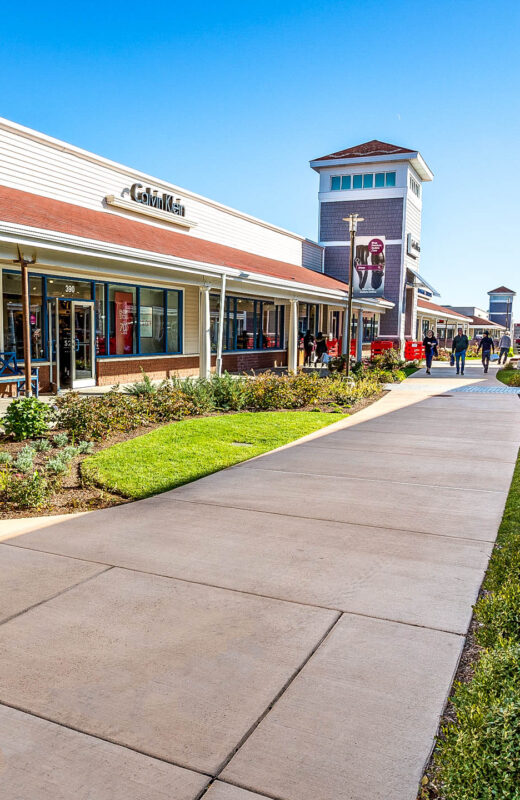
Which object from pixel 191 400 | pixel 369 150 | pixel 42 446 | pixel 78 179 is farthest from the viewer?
pixel 369 150

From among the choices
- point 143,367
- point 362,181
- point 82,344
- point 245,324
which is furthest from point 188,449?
point 362,181

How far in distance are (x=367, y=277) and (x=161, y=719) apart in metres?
25.2

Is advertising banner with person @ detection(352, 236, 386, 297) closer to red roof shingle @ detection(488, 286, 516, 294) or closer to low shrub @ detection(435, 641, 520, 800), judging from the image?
low shrub @ detection(435, 641, 520, 800)

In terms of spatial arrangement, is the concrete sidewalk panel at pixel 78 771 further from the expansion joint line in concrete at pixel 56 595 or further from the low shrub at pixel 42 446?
the low shrub at pixel 42 446

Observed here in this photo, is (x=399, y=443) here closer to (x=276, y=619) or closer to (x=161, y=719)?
(x=276, y=619)

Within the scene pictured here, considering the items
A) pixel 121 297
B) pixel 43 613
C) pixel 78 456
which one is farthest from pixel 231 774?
pixel 121 297

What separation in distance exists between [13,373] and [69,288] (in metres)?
2.92

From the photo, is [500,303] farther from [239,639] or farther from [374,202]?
[239,639]

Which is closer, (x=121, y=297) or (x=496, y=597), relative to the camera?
(x=496, y=597)

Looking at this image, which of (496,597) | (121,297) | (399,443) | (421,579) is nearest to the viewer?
(496,597)

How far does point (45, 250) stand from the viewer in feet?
39.5

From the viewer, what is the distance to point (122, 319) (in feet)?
59.2

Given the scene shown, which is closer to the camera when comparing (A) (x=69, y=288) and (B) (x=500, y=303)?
(A) (x=69, y=288)

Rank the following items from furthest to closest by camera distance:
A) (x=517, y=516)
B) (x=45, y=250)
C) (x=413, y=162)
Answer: (x=413, y=162)
(x=45, y=250)
(x=517, y=516)
